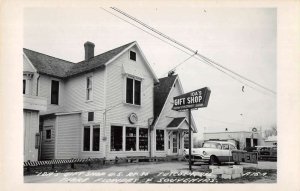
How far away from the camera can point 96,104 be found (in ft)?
52.3

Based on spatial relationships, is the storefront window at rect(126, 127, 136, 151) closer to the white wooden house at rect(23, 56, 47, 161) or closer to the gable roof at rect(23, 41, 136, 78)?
the gable roof at rect(23, 41, 136, 78)

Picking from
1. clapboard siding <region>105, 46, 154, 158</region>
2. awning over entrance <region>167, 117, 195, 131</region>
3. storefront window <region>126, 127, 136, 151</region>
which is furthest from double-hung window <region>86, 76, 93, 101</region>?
awning over entrance <region>167, 117, 195, 131</region>

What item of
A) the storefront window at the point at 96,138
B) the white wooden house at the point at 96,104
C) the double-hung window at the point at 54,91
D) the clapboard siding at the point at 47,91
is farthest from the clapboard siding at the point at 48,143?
the storefront window at the point at 96,138

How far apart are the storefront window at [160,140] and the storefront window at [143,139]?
1.00 metres

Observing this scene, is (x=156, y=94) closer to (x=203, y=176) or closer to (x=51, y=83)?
(x=51, y=83)

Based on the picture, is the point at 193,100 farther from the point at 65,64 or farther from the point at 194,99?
the point at 65,64

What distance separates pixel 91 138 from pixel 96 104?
5.27ft

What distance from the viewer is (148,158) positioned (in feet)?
55.9

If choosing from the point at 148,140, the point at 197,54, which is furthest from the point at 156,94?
the point at 197,54

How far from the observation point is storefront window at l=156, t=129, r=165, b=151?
1886 cm

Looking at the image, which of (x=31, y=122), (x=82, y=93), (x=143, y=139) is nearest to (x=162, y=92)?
(x=143, y=139)

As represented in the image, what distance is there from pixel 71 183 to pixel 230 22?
6770 mm

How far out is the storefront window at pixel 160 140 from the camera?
18861 millimetres
